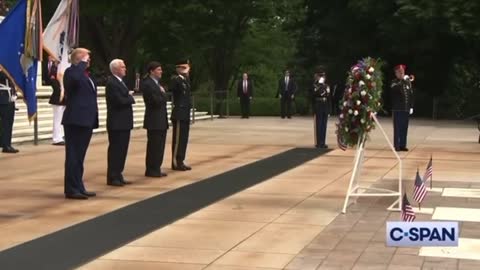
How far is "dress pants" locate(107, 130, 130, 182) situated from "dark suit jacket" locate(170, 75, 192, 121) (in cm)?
181

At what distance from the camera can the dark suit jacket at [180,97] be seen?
44.2 feet

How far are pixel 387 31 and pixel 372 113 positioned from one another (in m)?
23.7

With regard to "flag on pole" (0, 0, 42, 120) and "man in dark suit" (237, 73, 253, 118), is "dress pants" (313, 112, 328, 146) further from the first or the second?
"man in dark suit" (237, 73, 253, 118)

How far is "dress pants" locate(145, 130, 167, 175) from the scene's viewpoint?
42.0 feet

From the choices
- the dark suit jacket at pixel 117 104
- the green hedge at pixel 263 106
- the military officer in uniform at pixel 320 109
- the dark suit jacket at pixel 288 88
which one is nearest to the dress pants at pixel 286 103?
the dark suit jacket at pixel 288 88

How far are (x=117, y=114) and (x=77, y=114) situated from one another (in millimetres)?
1364

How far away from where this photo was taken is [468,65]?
1448 inches

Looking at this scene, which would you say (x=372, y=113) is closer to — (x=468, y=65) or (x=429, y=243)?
(x=429, y=243)

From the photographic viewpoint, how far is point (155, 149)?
12875 millimetres

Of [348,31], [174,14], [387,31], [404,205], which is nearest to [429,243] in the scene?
[404,205]

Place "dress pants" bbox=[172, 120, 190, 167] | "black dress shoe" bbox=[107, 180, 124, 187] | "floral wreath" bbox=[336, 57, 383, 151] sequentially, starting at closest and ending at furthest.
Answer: "floral wreath" bbox=[336, 57, 383, 151]
"black dress shoe" bbox=[107, 180, 124, 187]
"dress pants" bbox=[172, 120, 190, 167]

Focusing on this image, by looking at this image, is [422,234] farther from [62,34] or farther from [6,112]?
[6,112]

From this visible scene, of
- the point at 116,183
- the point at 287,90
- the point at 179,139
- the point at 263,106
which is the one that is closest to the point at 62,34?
the point at 179,139

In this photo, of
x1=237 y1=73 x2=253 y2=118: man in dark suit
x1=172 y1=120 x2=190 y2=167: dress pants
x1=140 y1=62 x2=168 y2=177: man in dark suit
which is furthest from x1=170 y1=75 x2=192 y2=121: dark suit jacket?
x1=237 y1=73 x2=253 y2=118: man in dark suit
